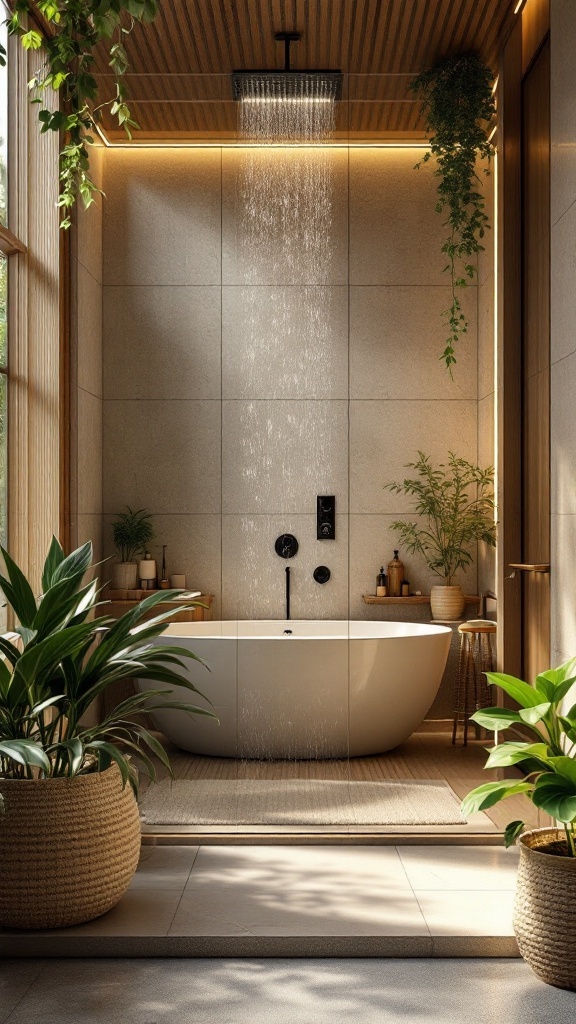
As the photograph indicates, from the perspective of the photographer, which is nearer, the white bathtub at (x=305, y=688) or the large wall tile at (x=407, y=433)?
the white bathtub at (x=305, y=688)

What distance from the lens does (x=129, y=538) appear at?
5.25m

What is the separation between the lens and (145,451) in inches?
207

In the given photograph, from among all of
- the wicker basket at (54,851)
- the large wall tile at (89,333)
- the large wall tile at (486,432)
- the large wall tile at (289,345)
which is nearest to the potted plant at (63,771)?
the wicker basket at (54,851)

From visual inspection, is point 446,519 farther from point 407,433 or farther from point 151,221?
point 151,221

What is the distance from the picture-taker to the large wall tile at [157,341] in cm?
525

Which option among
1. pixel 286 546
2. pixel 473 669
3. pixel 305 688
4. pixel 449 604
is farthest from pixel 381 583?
pixel 286 546

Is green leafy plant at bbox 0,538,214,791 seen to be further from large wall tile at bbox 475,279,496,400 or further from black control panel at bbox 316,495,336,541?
large wall tile at bbox 475,279,496,400

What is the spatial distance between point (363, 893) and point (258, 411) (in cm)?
196

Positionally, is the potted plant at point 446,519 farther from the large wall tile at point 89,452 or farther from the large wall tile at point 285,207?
the large wall tile at point 89,452

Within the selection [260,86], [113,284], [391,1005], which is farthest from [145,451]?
[391,1005]

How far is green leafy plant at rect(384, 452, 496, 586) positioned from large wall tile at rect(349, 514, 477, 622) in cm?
5

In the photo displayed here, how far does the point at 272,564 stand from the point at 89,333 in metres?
1.77

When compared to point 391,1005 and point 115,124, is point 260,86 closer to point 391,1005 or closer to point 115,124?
point 115,124

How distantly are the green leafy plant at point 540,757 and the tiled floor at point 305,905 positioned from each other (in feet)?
1.40
